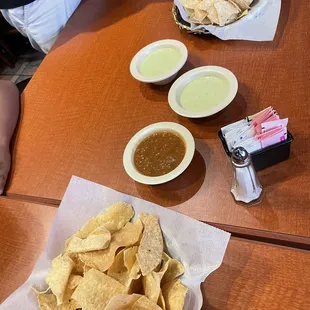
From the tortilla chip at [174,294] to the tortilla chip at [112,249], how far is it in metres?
0.14

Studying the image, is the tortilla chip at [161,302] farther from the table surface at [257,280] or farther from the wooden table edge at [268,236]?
the wooden table edge at [268,236]

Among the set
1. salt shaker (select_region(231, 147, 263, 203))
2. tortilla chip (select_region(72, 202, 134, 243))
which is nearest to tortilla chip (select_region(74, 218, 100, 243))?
tortilla chip (select_region(72, 202, 134, 243))

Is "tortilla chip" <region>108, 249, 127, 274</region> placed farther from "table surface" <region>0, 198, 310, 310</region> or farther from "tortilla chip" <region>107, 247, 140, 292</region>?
"table surface" <region>0, 198, 310, 310</region>

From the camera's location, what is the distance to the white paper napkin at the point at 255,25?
4.82 feet

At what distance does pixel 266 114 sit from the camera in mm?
1082

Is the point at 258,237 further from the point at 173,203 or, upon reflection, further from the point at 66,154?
the point at 66,154

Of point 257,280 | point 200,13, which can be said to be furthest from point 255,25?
point 257,280

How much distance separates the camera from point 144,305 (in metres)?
0.92

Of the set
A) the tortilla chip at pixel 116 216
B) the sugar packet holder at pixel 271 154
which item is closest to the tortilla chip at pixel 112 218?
the tortilla chip at pixel 116 216

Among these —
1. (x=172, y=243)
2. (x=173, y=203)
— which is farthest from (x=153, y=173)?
(x=172, y=243)

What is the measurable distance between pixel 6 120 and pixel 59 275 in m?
0.74

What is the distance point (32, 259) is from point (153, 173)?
0.43m

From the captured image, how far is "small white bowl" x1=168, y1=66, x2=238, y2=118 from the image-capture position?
1.25 metres

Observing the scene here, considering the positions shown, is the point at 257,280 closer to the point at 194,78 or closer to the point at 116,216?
the point at 116,216
